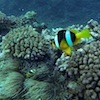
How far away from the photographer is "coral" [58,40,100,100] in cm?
463

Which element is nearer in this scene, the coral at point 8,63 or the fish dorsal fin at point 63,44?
the fish dorsal fin at point 63,44

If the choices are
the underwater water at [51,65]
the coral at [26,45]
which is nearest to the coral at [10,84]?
the underwater water at [51,65]

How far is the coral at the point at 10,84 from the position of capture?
201 inches

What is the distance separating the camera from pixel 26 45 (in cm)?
576

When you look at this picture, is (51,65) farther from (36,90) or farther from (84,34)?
(84,34)

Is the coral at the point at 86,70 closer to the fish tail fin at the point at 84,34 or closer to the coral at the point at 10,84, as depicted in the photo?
the fish tail fin at the point at 84,34

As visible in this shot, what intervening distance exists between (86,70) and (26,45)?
1.56 meters

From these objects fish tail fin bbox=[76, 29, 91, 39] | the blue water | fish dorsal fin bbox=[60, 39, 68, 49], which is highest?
the blue water

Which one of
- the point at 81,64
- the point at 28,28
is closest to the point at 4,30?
the point at 28,28

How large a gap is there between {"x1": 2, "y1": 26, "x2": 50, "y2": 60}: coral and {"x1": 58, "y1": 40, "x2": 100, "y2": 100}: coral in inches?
31.3

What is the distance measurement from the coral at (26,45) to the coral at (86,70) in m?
0.80

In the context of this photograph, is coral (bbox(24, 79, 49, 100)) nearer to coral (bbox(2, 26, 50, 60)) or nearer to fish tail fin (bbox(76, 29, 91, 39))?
coral (bbox(2, 26, 50, 60))

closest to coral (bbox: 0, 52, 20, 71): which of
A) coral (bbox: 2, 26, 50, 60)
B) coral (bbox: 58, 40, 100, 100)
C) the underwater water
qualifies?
the underwater water

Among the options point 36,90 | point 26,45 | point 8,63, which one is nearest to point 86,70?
point 36,90
